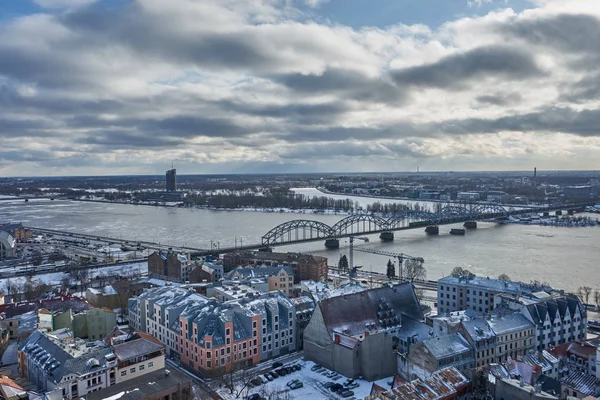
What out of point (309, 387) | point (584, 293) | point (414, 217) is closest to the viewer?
point (309, 387)

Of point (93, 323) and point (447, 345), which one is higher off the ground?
point (447, 345)

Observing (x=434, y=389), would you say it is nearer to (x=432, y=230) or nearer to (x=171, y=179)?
(x=432, y=230)

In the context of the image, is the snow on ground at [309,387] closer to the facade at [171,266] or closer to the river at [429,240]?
the facade at [171,266]

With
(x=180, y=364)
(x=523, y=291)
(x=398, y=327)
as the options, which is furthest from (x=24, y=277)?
(x=523, y=291)

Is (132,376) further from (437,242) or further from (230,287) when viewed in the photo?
(437,242)

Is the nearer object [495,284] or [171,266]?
[495,284]

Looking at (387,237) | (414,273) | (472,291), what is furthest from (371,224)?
(472,291)
